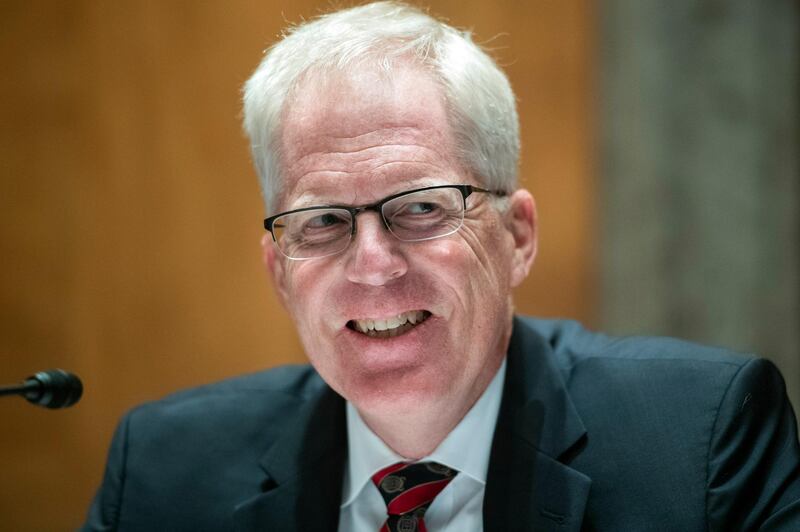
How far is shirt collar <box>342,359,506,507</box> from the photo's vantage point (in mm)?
2074

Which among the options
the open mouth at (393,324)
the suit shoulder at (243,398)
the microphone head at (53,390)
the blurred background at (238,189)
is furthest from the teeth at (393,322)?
the blurred background at (238,189)

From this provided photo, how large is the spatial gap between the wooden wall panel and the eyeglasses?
6.01 ft

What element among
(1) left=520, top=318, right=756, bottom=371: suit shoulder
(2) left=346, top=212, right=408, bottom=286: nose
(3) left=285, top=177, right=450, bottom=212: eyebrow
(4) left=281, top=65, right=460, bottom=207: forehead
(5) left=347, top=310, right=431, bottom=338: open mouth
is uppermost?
(4) left=281, top=65, right=460, bottom=207: forehead

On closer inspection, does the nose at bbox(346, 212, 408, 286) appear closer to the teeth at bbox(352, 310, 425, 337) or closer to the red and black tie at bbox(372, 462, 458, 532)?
the teeth at bbox(352, 310, 425, 337)

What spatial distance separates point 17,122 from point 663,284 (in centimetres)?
251

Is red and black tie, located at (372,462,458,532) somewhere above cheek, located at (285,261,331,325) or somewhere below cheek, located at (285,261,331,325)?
below

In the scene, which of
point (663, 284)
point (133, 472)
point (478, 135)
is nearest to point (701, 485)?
point (478, 135)

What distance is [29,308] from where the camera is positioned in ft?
12.4

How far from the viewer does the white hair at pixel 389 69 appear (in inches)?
Answer: 79.7

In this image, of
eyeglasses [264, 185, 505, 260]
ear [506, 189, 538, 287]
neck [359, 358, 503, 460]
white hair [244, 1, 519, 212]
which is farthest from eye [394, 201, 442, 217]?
neck [359, 358, 503, 460]

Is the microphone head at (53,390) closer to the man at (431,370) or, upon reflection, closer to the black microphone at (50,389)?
the black microphone at (50,389)

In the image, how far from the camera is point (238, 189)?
12.6ft

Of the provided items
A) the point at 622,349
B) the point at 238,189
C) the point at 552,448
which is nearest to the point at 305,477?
the point at 552,448

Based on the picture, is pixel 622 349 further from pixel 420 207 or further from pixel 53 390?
pixel 53 390
